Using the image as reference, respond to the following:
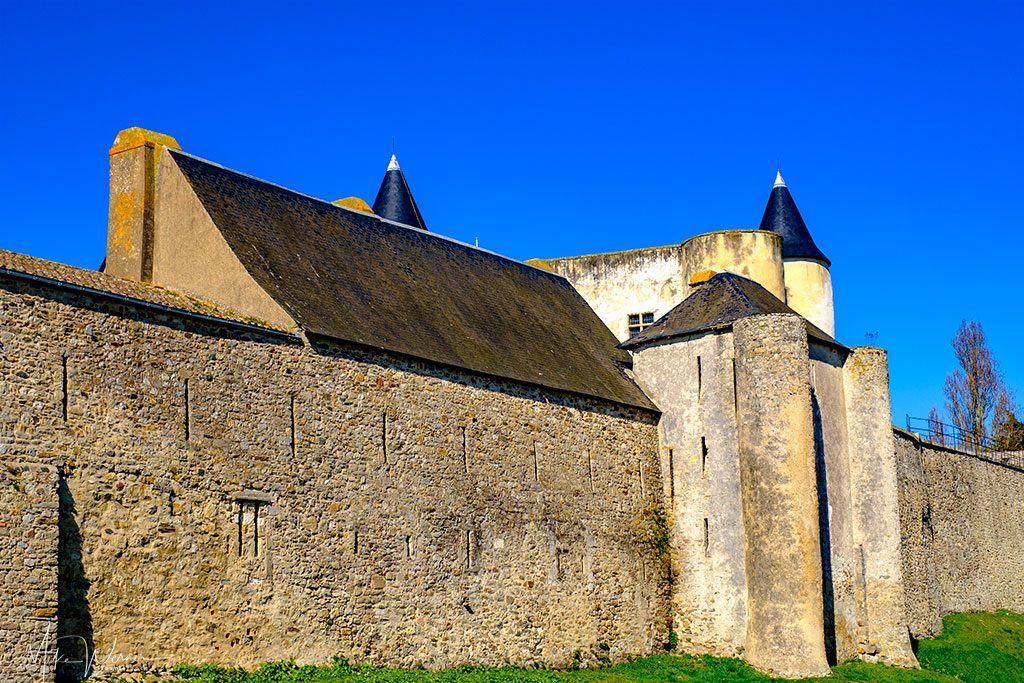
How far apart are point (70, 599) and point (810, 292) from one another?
22.5 metres

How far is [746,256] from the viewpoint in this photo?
31.5 m

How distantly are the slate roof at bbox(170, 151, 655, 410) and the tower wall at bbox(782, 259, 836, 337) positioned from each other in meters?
5.78

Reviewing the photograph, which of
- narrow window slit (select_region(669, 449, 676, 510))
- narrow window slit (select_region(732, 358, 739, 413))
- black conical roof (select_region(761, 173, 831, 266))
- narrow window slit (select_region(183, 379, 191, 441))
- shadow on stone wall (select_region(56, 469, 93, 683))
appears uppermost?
black conical roof (select_region(761, 173, 831, 266))

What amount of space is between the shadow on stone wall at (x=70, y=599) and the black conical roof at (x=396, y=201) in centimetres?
2126

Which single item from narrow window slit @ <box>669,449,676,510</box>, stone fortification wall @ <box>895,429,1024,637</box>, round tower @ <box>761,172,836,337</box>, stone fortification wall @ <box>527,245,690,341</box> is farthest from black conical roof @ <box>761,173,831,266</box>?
narrow window slit @ <box>669,449,676,510</box>

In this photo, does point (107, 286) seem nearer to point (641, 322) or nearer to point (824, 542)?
point (824, 542)

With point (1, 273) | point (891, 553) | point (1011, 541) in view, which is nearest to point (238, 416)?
point (1, 273)

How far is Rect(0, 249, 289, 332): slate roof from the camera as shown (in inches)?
663

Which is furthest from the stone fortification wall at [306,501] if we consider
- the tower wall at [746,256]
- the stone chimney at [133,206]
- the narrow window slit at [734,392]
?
the tower wall at [746,256]

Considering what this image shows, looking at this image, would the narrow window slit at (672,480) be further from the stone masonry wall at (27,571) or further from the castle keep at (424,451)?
the stone masonry wall at (27,571)

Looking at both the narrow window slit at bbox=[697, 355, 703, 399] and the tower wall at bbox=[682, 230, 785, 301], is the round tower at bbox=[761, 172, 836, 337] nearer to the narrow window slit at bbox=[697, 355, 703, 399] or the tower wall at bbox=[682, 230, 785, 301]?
the tower wall at bbox=[682, 230, 785, 301]

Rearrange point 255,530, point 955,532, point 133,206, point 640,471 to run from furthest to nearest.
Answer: point 955,532, point 640,471, point 133,206, point 255,530

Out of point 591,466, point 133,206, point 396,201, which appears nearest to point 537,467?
point 591,466

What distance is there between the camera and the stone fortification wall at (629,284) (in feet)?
106
